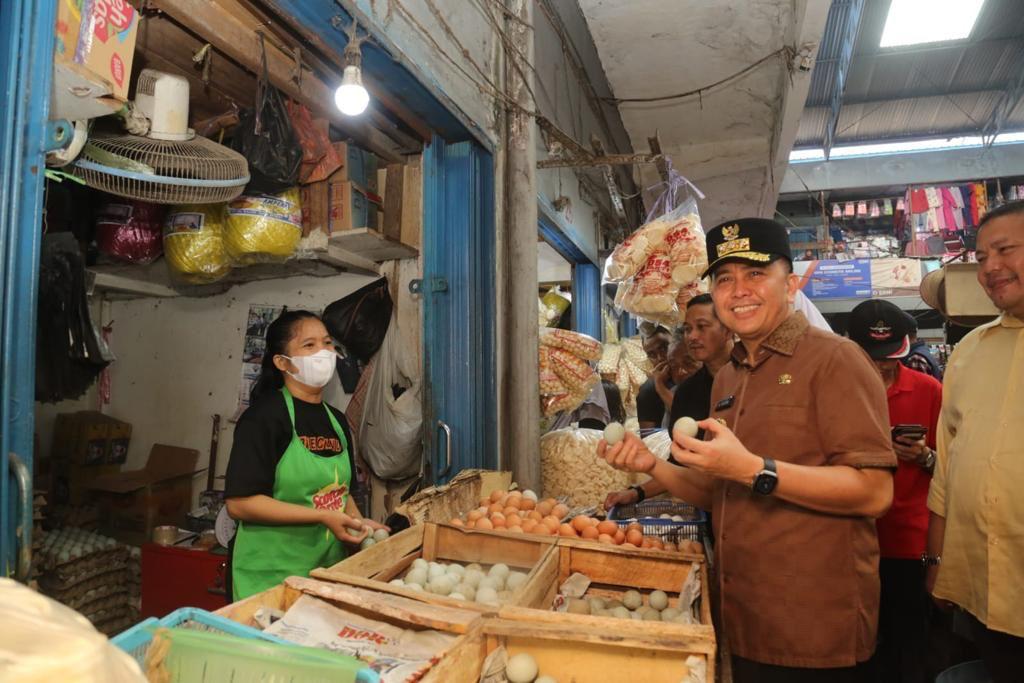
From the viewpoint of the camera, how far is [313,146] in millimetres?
3293

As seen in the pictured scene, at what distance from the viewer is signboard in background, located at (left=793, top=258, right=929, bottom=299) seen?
11.0 meters

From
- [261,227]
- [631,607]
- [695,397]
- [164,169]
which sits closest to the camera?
[631,607]

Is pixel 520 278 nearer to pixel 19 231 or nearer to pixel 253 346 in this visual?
pixel 253 346

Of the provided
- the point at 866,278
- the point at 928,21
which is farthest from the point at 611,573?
the point at 866,278

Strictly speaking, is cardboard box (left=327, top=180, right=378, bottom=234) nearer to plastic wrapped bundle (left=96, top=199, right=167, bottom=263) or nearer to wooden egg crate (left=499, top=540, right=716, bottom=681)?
plastic wrapped bundle (left=96, top=199, right=167, bottom=263)

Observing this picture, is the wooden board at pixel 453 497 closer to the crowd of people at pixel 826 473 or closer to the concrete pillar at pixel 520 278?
the concrete pillar at pixel 520 278

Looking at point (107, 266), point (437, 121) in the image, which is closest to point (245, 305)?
point (107, 266)

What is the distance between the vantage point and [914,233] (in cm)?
1298

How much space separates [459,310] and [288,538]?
1.60 m

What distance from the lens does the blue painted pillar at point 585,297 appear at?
24.4 feet

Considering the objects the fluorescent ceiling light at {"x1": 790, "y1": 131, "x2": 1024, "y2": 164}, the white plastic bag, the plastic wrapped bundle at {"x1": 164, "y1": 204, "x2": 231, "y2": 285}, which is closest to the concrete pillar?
the white plastic bag

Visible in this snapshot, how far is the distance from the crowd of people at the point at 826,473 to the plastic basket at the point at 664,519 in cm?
40

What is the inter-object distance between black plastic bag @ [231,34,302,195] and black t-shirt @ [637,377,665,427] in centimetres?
298

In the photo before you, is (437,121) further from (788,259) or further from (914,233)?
(914,233)
